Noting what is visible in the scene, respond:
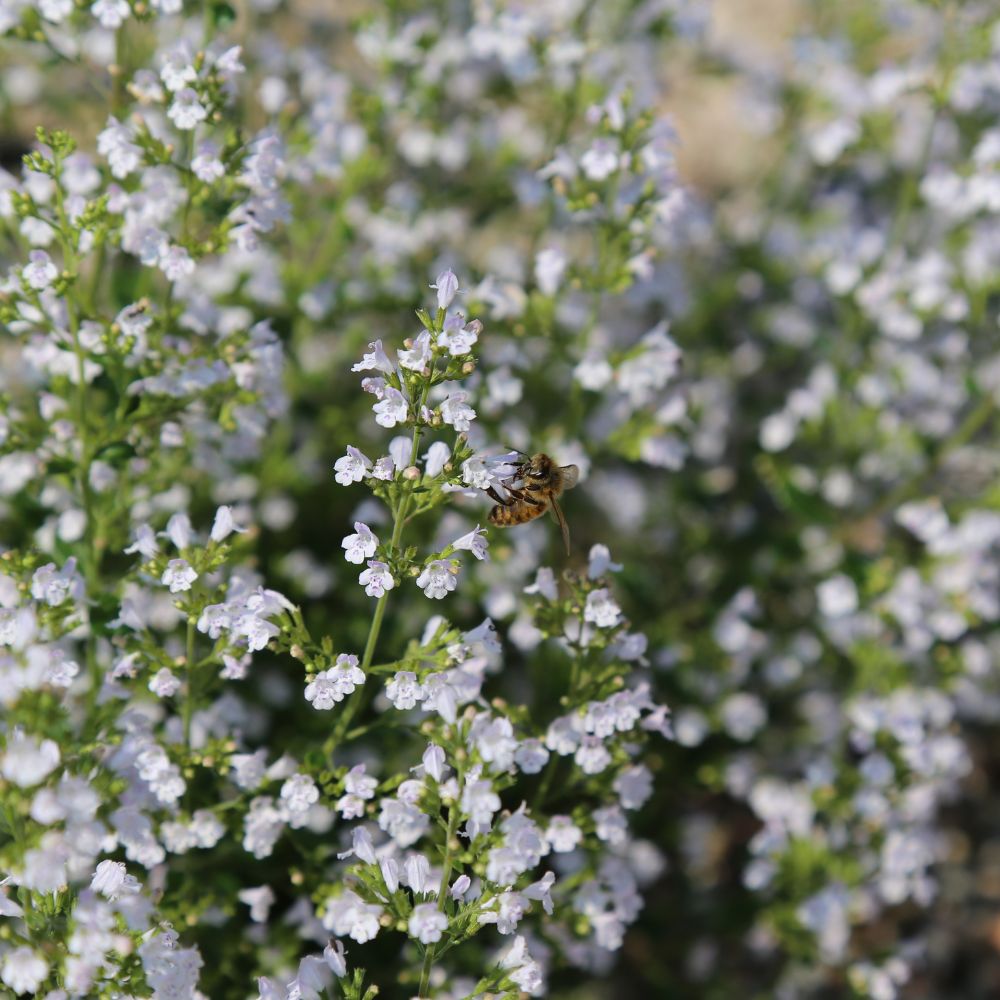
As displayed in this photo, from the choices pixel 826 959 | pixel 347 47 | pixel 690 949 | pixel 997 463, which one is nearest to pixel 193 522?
pixel 690 949

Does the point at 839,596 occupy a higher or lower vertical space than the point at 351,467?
higher

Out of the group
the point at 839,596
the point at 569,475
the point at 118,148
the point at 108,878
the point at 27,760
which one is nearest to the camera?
the point at 27,760

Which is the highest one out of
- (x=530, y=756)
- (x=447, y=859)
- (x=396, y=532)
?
(x=396, y=532)

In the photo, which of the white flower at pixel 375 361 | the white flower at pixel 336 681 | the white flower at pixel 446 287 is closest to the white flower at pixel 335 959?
the white flower at pixel 336 681

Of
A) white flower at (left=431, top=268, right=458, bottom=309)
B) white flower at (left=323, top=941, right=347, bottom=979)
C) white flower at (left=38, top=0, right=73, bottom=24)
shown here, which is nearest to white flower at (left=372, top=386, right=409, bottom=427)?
white flower at (left=431, top=268, right=458, bottom=309)

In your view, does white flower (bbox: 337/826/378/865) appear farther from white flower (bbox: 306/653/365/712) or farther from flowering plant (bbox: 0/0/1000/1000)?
white flower (bbox: 306/653/365/712)

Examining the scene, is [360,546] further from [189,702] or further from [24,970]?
[24,970]

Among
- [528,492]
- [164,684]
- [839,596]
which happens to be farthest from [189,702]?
[839,596]
